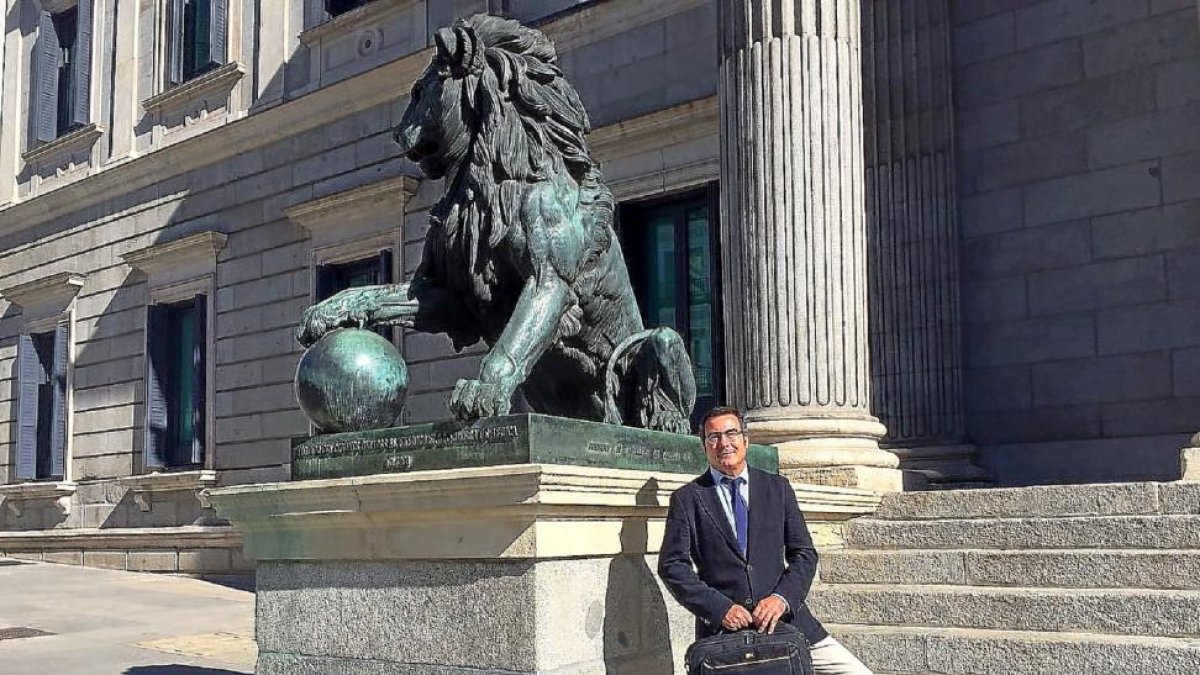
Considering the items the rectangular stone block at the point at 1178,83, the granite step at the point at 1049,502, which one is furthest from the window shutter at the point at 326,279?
the granite step at the point at 1049,502

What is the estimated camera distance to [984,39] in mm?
11672

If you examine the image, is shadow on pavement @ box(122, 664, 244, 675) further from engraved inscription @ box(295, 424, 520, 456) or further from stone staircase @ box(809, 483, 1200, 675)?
stone staircase @ box(809, 483, 1200, 675)

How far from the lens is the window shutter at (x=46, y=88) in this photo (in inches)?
949

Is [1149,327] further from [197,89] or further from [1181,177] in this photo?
[197,89]

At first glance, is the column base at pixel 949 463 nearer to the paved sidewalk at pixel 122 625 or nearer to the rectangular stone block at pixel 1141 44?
the rectangular stone block at pixel 1141 44

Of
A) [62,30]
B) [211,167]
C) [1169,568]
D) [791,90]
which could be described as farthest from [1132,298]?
[62,30]

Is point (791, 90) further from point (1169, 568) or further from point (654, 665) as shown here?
point (654, 665)

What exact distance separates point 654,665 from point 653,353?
1.34 m

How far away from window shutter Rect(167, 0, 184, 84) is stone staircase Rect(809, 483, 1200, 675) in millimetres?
16763

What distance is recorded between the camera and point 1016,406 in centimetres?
1107

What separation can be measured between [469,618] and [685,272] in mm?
9516

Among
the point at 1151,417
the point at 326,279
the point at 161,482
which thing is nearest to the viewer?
the point at 1151,417

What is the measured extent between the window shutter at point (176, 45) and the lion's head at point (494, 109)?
55.6ft

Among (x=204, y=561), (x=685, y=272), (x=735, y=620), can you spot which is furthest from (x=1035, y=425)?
(x=204, y=561)
